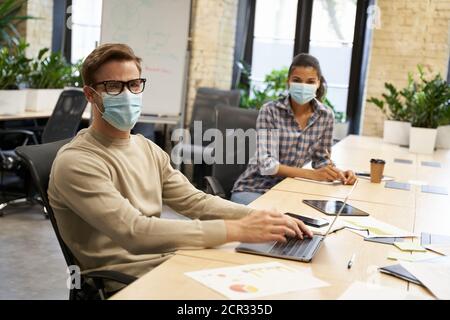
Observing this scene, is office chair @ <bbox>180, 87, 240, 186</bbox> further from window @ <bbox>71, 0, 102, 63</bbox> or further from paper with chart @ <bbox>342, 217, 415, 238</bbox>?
paper with chart @ <bbox>342, 217, 415, 238</bbox>

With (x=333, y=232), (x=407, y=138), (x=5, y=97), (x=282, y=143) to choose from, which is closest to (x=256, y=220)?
(x=333, y=232)

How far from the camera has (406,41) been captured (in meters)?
5.73

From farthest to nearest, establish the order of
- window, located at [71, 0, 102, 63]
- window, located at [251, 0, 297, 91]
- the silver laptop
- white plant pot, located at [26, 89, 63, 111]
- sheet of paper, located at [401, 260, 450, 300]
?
1. window, located at [71, 0, 102, 63]
2. window, located at [251, 0, 297, 91]
3. white plant pot, located at [26, 89, 63, 111]
4. the silver laptop
5. sheet of paper, located at [401, 260, 450, 300]

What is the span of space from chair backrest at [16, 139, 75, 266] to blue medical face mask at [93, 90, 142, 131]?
0.74 feet

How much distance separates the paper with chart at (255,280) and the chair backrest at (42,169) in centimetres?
53

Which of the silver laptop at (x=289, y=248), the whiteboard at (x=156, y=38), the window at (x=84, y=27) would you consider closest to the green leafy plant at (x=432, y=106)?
the whiteboard at (x=156, y=38)

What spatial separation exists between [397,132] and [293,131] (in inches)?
79.5

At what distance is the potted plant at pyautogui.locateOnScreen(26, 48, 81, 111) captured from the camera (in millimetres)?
5617

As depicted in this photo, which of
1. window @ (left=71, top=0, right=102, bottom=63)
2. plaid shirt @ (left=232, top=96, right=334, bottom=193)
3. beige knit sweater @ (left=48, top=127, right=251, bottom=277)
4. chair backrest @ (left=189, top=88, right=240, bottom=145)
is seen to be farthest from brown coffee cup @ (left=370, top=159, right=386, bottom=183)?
window @ (left=71, top=0, right=102, bottom=63)

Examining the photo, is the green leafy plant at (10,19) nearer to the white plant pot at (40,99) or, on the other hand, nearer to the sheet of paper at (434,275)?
the white plant pot at (40,99)

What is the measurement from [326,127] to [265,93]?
3.26 m

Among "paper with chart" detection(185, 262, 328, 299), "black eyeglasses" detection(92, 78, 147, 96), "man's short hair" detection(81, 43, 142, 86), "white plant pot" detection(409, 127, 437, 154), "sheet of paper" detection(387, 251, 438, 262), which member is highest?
"man's short hair" detection(81, 43, 142, 86)

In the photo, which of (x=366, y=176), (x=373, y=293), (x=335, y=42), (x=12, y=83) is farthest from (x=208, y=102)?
(x=373, y=293)

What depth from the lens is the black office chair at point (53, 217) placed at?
1.69 metres
